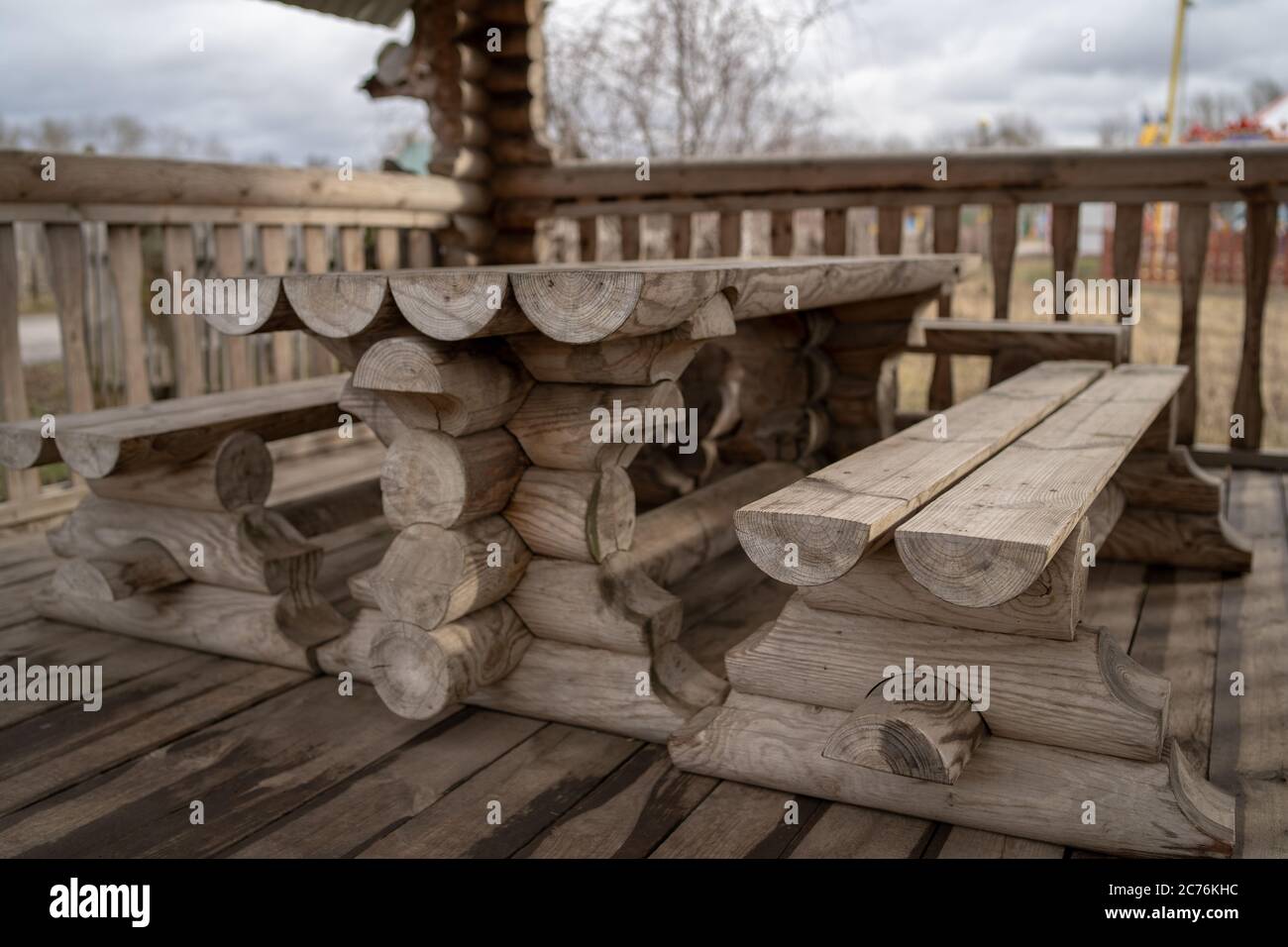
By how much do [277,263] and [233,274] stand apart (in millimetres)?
353

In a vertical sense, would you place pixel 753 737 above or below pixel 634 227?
below

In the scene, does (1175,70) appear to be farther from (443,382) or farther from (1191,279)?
(443,382)

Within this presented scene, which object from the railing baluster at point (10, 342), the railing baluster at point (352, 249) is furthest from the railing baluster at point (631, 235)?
the railing baluster at point (10, 342)

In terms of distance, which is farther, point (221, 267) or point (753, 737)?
point (221, 267)

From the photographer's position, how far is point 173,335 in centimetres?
448

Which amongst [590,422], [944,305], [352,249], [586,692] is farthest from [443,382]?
[944,305]

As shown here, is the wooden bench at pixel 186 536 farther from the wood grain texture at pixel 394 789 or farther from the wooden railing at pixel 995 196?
the wooden railing at pixel 995 196

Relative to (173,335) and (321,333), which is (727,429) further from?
(321,333)

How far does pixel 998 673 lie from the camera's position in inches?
78.7

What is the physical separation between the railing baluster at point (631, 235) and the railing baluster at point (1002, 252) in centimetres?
169

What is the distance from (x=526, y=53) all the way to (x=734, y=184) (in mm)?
1294

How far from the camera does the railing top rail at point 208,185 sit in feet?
11.7

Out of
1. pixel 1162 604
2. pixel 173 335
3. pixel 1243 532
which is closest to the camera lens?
pixel 1162 604

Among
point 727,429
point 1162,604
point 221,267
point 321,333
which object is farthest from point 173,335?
point 1162,604
